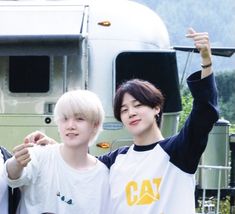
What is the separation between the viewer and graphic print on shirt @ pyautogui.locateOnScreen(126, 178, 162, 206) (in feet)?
9.48

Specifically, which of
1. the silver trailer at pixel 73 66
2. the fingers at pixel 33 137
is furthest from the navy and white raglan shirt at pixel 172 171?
the silver trailer at pixel 73 66

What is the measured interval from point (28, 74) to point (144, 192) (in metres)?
4.58

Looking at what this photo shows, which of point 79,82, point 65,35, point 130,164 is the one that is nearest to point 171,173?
point 130,164

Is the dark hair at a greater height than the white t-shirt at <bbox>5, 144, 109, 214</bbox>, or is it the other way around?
the dark hair

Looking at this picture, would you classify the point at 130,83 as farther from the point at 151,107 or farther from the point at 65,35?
the point at 65,35

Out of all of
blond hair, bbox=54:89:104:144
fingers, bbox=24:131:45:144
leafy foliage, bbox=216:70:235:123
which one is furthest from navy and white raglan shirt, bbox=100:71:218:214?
leafy foliage, bbox=216:70:235:123

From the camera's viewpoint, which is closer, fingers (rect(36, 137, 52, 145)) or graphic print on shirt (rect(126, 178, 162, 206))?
graphic print on shirt (rect(126, 178, 162, 206))

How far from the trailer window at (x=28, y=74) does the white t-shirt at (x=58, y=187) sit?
4362 mm

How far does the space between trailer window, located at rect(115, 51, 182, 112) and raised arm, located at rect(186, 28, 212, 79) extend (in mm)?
4470

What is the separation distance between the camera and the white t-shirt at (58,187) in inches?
113

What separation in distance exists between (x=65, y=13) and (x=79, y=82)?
72cm

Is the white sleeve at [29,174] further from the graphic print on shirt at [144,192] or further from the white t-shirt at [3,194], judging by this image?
the graphic print on shirt at [144,192]

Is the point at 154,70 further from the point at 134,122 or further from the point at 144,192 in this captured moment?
the point at 144,192

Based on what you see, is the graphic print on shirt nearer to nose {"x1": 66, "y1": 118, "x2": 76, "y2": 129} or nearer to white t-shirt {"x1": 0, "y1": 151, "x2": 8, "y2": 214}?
nose {"x1": 66, "y1": 118, "x2": 76, "y2": 129}
